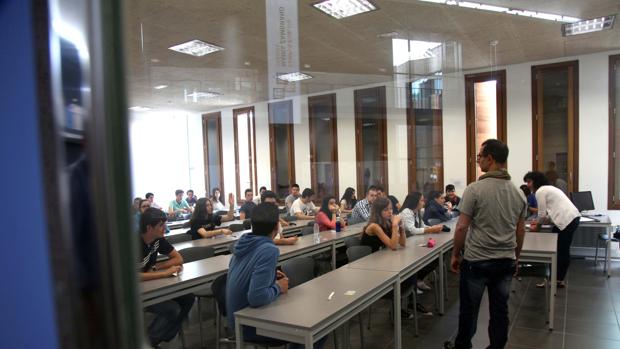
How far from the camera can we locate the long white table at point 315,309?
2.17m

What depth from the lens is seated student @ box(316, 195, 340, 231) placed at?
571 centimetres

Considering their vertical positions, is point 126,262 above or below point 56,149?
below

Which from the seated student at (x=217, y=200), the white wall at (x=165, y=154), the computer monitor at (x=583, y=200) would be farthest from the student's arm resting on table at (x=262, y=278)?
the computer monitor at (x=583, y=200)

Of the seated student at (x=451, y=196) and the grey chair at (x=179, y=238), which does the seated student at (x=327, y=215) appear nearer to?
the grey chair at (x=179, y=238)

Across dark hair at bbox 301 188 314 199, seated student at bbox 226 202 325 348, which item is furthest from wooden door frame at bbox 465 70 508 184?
seated student at bbox 226 202 325 348

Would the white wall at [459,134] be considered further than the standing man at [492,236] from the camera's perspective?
Yes

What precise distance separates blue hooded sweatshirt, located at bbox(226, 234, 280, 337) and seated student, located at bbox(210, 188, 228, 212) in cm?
260

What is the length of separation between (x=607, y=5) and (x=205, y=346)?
6105 millimetres

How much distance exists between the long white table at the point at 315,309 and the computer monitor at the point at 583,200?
17.6 feet

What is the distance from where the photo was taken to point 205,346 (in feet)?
11.7

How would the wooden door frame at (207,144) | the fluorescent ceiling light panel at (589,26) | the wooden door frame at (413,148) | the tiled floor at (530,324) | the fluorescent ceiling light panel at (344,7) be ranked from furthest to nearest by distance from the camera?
the wooden door frame at (413,148), the fluorescent ceiling light panel at (589,26), the fluorescent ceiling light panel at (344,7), the wooden door frame at (207,144), the tiled floor at (530,324)

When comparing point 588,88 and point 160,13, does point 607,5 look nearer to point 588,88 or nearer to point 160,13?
point 588,88

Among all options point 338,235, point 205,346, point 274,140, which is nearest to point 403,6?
point 274,140

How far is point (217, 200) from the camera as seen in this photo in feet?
17.3
